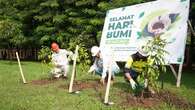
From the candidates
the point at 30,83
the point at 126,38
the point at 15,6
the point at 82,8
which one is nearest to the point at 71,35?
the point at 82,8

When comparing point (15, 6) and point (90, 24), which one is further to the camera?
point (15, 6)

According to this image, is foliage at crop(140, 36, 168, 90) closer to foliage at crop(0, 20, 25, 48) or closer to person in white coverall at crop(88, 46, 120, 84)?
person in white coverall at crop(88, 46, 120, 84)

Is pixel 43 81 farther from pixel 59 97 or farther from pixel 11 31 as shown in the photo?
pixel 11 31

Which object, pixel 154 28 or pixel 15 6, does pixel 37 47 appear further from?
pixel 154 28

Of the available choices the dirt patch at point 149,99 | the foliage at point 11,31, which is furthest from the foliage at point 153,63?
the foliage at point 11,31

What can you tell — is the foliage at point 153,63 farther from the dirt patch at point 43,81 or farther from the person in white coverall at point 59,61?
the person in white coverall at point 59,61

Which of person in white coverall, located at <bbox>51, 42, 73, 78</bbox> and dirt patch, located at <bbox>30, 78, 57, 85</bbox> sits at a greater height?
person in white coverall, located at <bbox>51, 42, 73, 78</bbox>

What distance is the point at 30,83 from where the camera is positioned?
578 inches

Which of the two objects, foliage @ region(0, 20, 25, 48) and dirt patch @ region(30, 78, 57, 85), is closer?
dirt patch @ region(30, 78, 57, 85)

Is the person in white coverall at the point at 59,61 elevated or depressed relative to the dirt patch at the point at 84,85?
elevated

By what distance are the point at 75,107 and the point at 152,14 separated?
22.1 feet

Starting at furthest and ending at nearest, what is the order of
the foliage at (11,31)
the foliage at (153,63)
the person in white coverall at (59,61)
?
the foliage at (11,31), the person in white coverall at (59,61), the foliage at (153,63)

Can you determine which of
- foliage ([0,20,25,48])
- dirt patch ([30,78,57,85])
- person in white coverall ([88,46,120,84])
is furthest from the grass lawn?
foliage ([0,20,25,48])

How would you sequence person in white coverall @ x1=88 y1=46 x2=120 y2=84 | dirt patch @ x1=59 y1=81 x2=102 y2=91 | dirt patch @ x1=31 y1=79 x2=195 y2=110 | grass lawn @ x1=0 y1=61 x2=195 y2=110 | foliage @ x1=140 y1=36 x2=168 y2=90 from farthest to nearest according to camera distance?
person in white coverall @ x1=88 y1=46 x2=120 y2=84, dirt patch @ x1=59 y1=81 x2=102 y2=91, foliage @ x1=140 y1=36 x2=168 y2=90, dirt patch @ x1=31 y1=79 x2=195 y2=110, grass lawn @ x1=0 y1=61 x2=195 y2=110
